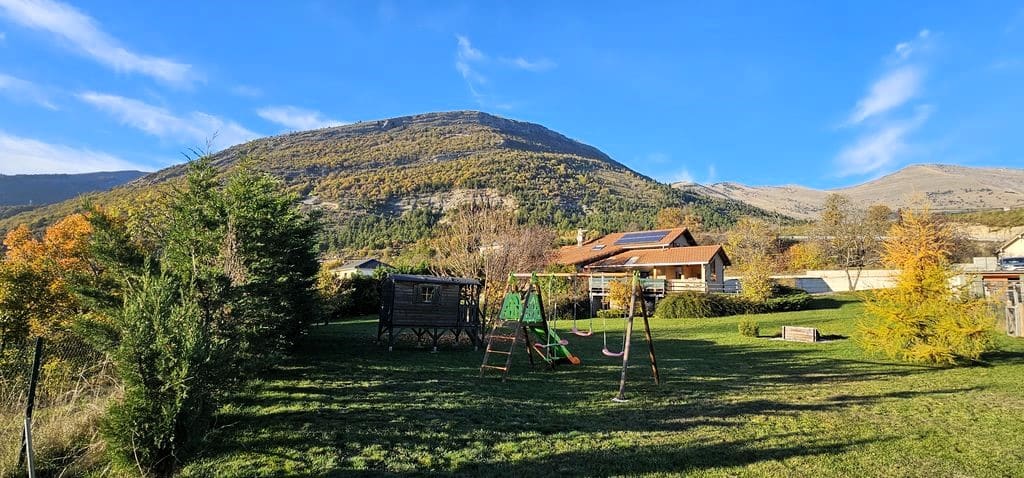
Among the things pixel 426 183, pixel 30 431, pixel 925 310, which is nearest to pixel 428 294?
pixel 30 431

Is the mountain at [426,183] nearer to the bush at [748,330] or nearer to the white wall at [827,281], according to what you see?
the white wall at [827,281]

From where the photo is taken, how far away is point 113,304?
277 inches

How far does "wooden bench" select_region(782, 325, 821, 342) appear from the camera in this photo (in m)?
15.9

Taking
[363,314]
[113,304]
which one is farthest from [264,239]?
[363,314]

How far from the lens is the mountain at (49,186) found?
11142 centimetres

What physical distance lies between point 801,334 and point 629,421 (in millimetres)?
12295

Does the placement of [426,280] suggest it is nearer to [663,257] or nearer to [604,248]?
[663,257]

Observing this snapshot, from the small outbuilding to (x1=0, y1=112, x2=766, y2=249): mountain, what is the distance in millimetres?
42304

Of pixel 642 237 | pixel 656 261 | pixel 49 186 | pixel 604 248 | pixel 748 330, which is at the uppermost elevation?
pixel 49 186

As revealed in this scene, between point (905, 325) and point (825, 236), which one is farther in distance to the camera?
point (825, 236)

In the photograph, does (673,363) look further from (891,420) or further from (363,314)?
(363,314)

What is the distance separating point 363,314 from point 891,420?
29.4 metres

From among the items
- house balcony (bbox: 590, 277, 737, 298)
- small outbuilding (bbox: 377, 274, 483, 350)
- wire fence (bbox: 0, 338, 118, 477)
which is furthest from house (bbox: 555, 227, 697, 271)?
wire fence (bbox: 0, 338, 118, 477)

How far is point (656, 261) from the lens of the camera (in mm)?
35406
